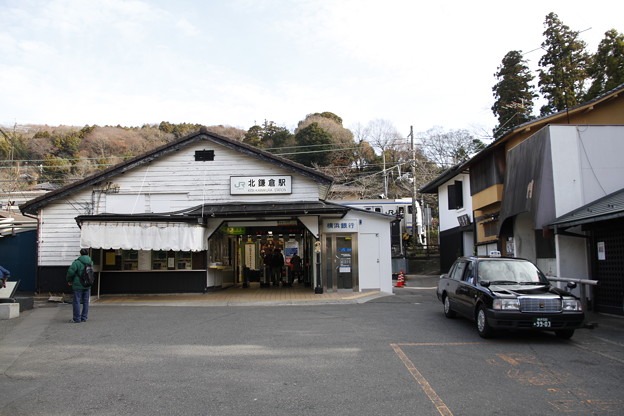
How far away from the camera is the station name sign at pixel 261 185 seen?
63.3 ft

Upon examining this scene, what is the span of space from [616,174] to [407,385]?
1076 centimetres

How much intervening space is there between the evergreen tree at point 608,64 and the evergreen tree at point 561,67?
3.19m

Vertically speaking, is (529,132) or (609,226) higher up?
(529,132)

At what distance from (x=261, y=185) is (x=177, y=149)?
3.61 metres

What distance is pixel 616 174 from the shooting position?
539 inches

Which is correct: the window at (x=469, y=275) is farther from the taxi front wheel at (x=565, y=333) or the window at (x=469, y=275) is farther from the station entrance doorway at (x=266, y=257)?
the station entrance doorway at (x=266, y=257)

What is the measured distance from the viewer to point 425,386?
20.9ft

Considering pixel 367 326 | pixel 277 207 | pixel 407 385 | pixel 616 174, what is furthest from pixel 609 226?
pixel 277 207

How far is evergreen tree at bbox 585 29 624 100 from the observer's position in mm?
24719

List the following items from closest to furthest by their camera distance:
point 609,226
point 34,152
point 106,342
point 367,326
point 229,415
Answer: point 229,415 → point 106,342 → point 367,326 → point 609,226 → point 34,152

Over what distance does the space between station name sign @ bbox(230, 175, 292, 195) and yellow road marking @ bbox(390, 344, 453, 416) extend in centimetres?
1146

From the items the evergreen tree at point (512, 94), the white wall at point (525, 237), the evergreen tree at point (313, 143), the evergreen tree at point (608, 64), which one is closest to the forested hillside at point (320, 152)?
the evergreen tree at point (313, 143)

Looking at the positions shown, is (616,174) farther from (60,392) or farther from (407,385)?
(60,392)

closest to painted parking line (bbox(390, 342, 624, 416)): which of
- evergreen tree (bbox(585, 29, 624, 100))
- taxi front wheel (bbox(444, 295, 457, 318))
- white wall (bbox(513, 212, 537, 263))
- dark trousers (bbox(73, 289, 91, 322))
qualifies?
taxi front wheel (bbox(444, 295, 457, 318))
